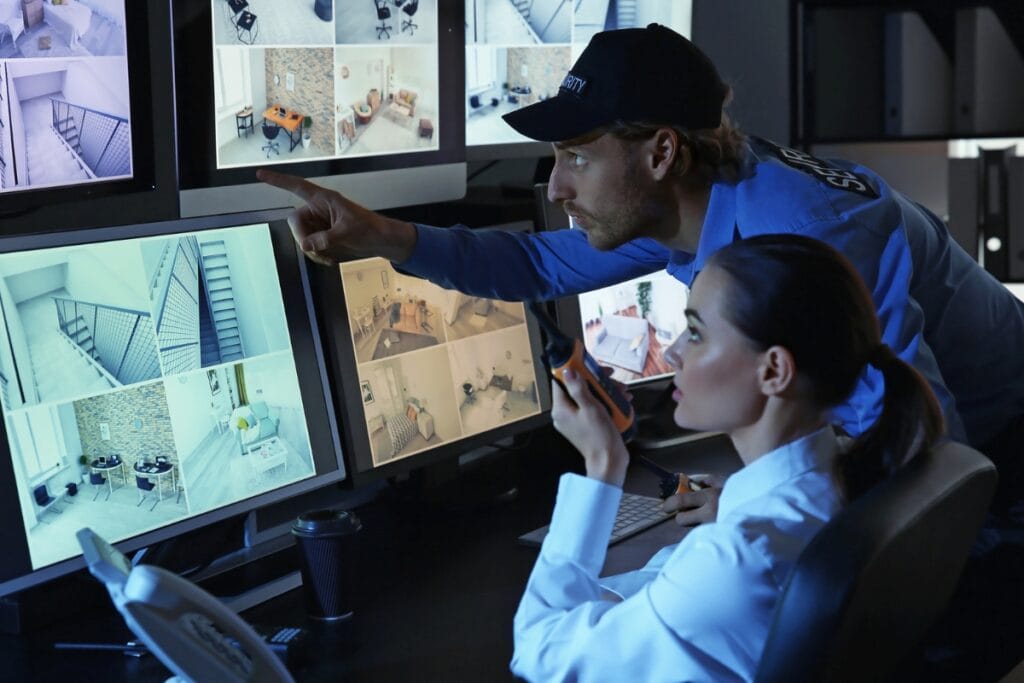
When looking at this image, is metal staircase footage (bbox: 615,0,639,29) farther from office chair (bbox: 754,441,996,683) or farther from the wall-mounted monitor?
office chair (bbox: 754,441,996,683)

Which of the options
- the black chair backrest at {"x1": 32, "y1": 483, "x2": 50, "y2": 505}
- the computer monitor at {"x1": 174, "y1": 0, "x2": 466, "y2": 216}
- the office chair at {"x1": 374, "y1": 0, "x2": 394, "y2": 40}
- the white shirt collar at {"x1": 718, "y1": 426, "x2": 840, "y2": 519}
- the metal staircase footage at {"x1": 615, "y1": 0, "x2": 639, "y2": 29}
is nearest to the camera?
the white shirt collar at {"x1": 718, "y1": 426, "x2": 840, "y2": 519}

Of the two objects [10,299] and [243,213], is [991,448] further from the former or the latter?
[10,299]

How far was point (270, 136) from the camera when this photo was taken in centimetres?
182

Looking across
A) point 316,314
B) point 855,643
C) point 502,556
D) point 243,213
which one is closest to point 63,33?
point 243,213

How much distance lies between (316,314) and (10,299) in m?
0.51

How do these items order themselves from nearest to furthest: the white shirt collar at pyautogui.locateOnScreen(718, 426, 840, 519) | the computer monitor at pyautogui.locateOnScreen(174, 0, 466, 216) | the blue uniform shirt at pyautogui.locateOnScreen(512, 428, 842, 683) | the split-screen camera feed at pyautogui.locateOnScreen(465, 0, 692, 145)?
the blue uniform shirt at pyautogui.locateOnScreen(512, 428, 842, 683)
the white shirt collar at pyautogui.locateOnScreen(718, 426, 840, 519)
the computer monitor at pyautogui.locateOnScreen(174, 0, 466, 216)
the split-screen camera feed at pyautogui.locateOnScreen(465, 0, 692, 145)

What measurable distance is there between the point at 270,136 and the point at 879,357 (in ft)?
→ 3.27

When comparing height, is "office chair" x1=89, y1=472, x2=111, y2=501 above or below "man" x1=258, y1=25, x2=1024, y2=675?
below

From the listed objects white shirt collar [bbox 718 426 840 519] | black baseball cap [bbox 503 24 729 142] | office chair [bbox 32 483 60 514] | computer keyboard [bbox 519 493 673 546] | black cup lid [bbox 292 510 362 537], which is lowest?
computer keyboard [bbox 519 493 673 546]

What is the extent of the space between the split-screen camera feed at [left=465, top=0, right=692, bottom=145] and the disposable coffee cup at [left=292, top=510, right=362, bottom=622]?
3.37 ft

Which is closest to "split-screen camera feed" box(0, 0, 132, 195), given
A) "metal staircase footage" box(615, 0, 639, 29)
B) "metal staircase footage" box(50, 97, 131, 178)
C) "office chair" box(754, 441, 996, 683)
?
"metal staircase footage" box(50, 97, 131, 178)

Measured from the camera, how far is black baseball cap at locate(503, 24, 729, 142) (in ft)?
5.39

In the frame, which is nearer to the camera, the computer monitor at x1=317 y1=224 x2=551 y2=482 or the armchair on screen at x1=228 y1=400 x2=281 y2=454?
the armchair on screen at x1=228 y1=400 x2=281 y2=454

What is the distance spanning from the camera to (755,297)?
3.79 ft
